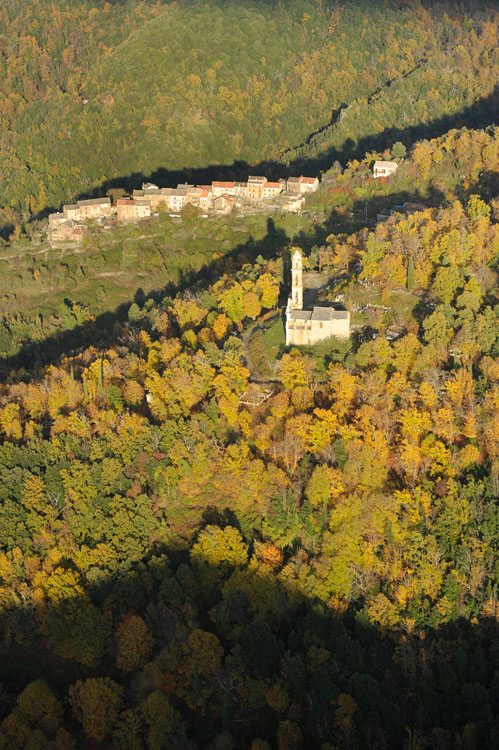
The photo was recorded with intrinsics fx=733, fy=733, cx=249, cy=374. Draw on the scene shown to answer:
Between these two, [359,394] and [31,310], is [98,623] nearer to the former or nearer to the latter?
[359,394]

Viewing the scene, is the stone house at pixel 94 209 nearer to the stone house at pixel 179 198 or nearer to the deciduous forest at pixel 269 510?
the stone house at pixel 179 198

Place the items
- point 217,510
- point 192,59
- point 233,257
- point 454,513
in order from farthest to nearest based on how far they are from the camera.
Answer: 1. point 192,59
2. point 233,257
3. point 217,510
4. point 454,513

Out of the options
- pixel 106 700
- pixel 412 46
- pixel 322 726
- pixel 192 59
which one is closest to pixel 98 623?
pixel 106 700

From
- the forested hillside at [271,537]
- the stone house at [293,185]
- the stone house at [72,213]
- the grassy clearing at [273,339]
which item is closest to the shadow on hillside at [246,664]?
the forested hillside at [271,537]

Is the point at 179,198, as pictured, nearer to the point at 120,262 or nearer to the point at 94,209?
the point at 94,209

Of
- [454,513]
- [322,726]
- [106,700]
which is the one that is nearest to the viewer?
[322,726]

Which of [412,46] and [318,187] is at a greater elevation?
[412,46]

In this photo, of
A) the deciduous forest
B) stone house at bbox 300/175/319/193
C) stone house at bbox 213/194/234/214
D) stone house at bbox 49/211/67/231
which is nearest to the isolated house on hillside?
stone house at bbox 300/175/319/193

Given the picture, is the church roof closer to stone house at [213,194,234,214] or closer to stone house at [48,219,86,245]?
stone house at [213,194,234,214]
